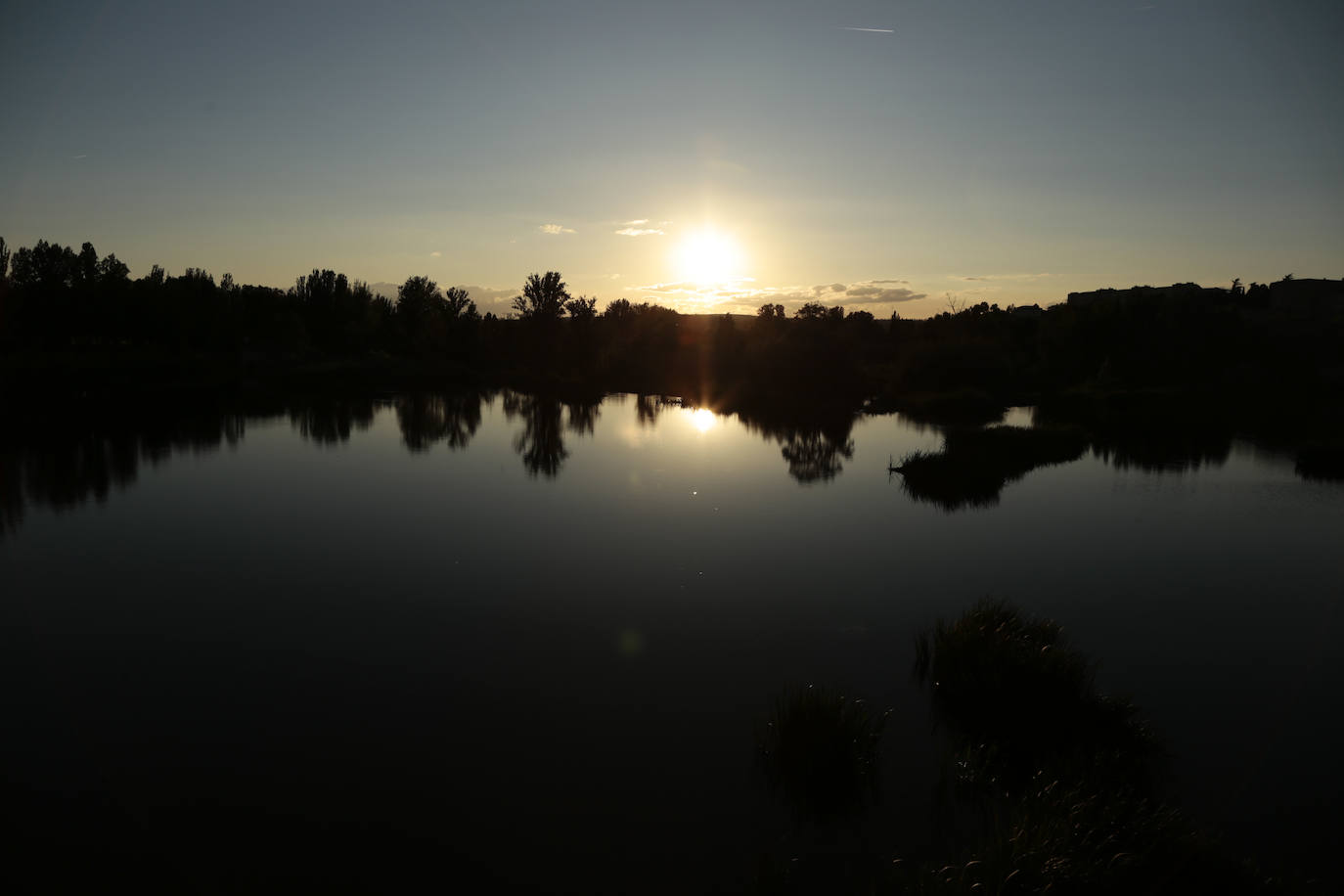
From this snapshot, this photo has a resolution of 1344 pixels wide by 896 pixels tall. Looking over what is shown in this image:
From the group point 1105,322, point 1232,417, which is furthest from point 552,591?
point 1105,322

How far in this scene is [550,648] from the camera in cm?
1466

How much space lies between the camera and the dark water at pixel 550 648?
9.38m

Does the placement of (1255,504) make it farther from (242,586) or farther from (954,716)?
(242,586)

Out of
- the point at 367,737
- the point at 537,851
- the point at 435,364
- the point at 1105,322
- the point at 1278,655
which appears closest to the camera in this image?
the point at 537,851

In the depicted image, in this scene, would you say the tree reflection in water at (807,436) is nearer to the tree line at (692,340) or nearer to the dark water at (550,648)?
the dark water at (550,648)

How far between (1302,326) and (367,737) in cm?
9523

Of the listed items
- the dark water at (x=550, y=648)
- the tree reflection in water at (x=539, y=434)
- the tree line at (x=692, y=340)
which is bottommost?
the dark water at (x=550, y=648)

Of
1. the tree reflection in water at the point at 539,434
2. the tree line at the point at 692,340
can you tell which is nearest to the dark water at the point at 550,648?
the tree reflection in water at the point at 539,434

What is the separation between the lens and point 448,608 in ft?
54.2

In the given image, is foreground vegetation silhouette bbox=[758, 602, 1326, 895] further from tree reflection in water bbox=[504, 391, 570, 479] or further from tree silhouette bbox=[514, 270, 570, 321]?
tree silhouette bbox=[514, 270, 570, 321]

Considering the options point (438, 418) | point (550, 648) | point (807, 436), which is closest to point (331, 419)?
point (438, 418)

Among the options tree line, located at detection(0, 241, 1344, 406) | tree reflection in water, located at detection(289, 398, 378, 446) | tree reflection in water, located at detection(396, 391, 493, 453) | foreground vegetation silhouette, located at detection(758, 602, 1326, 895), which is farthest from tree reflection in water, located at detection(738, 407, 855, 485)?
tree reflection in water, located at detection(289, 398, 378, 446)

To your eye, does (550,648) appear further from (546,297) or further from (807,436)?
(546,297)

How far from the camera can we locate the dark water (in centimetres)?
938
